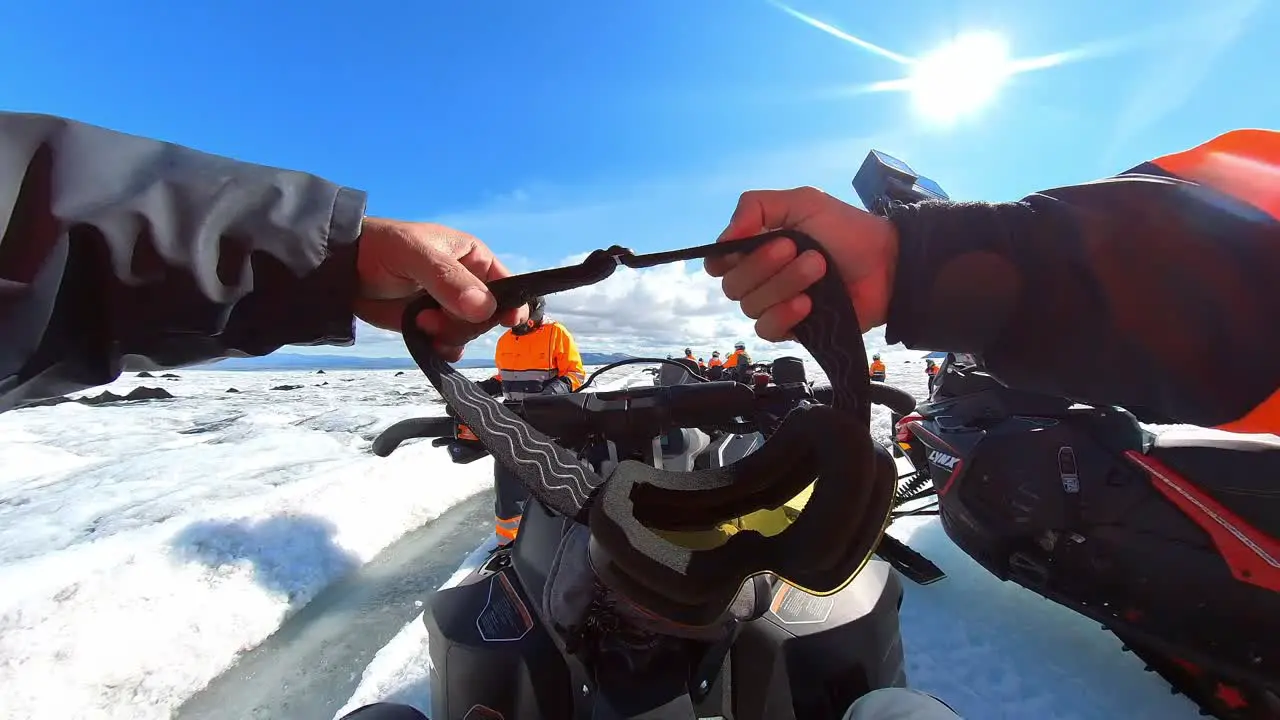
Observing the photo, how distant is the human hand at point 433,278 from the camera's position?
1105 mm

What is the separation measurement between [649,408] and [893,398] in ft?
2.51

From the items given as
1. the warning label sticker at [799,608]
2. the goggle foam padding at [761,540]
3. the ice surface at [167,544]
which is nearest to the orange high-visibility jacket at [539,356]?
the ice surface at [167,544]

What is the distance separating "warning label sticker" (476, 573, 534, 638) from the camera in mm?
1224

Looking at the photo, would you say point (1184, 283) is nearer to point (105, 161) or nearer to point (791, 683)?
point (791, 683)

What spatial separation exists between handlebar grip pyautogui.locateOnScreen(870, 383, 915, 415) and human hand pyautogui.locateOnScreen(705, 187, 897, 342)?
0.61 metres

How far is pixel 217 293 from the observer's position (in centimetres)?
113

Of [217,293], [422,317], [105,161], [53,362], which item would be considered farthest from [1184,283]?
[53,362]

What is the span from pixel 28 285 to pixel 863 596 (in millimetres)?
1881

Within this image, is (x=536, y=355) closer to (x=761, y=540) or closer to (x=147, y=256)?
(x=147, y=256)

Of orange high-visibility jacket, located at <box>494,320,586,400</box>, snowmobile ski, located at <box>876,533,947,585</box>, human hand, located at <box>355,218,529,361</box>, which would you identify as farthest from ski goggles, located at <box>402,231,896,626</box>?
orange high-visibility jacket, located at <box>494,320,586,400</box>

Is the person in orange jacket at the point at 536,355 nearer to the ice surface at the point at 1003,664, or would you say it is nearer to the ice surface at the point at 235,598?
the ice surface at the point at 235,598

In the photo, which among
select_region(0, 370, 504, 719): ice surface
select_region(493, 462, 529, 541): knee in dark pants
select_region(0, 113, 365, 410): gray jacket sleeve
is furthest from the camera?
select_region(493, 462, 529, 541): knee in dark pants

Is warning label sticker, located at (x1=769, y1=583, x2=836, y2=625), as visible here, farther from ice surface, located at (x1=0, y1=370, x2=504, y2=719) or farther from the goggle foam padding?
ice surface, located at (x1=0, y1=370, x2=504, y2=719)

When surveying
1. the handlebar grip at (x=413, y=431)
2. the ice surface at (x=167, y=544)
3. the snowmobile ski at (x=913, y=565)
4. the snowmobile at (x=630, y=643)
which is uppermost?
the handlebar grip at (x=413, y=431)
